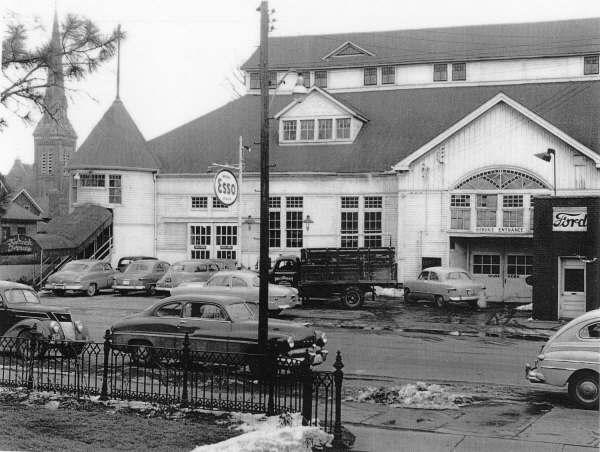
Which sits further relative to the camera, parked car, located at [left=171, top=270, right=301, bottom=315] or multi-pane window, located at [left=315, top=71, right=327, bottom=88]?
multi-pane window, located at [left=315, top=71, right=327, bottom=88]

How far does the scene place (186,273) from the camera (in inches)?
1131

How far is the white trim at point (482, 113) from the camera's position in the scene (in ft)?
96.6

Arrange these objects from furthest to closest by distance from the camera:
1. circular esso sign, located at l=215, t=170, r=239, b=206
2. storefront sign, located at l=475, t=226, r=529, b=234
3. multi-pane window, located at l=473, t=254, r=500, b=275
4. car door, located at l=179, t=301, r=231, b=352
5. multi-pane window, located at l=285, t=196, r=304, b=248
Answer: multi-pane window, located at l=285, t=196, r=304, b=248 → multi-pane window, located at l=473, t=254, r=500, b=275 → storefront sign, located at l=475, t=226, r=529, b=234 → circular esso sign, located at l=215, t=170, r=239, b=206 → car door, located at l=179, t=301, r=231, b=352

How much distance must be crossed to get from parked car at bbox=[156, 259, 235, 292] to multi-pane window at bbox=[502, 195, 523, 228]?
1234 centimetres

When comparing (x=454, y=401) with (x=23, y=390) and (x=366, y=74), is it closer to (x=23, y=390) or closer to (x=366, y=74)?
(x=23, y=390)

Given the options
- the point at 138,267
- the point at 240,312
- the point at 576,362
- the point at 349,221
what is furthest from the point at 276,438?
the point at 349,221

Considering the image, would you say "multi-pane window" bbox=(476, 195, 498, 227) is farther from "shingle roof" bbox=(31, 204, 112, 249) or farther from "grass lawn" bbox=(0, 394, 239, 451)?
"grass lawn" bbox=(0, 394, 239, 451)

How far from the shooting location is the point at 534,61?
126ft

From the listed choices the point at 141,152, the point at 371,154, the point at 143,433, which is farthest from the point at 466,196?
the point at 143,433

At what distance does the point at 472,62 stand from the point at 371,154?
881cm

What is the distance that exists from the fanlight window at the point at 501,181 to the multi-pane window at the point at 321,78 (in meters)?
13.0

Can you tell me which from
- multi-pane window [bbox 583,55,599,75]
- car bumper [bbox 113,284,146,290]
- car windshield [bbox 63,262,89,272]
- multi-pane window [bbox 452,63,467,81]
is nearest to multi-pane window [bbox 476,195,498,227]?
multi-pane window [bbox 452,63,467,81]

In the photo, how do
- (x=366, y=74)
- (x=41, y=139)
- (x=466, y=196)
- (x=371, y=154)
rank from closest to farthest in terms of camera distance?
(x=466, y=196) → (x=371, y=154) → (x=366, y=74) → (x=41, y=139)

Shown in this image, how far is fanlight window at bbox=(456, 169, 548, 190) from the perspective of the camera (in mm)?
30812
